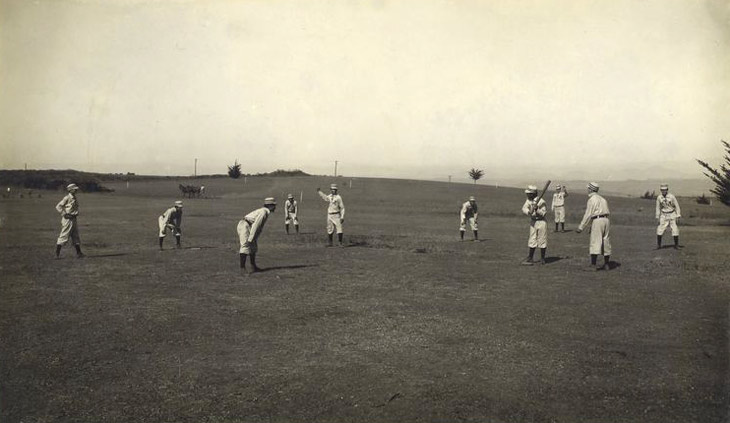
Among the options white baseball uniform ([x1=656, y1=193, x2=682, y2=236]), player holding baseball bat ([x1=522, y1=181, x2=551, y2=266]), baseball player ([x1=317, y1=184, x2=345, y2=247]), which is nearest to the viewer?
player holding baseball bat ([x1=522, y1=181, x2=551, y2=266])

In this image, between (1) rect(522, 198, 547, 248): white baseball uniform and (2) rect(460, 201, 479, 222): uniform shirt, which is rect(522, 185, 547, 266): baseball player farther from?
(2) rect(460, 201, 479, 222): uniform shirt

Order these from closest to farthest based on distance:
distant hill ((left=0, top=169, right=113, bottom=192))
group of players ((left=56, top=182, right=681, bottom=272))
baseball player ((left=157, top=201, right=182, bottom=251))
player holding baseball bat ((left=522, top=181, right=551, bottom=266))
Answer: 1. group of players ((left=56, top=182, right=681, bottom=272))
2. player holding baseball bat ((left=522, top=181, right=551, bottom=266))
3. baseball player ((left=157, top=201, right=182, bottom=251))
4. distant hill ((left=0, top=169, right=113, bottom=192))

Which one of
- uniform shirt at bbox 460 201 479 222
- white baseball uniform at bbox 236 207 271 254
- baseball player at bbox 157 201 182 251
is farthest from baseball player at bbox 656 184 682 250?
baseball player at bbox 157 201 182 251

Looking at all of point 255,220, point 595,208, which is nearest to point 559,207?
point 595,208

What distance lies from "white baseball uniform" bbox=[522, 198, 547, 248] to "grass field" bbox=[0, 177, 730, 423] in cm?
82

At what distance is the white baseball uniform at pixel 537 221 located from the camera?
13.5m

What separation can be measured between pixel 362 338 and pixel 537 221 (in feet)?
26.5

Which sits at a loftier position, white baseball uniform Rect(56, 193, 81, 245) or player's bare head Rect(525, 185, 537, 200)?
player's bare head Rect(525, 185, 537, 200)

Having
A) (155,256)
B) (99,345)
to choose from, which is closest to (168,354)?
(99,345)

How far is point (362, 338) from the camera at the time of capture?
23.8 ft

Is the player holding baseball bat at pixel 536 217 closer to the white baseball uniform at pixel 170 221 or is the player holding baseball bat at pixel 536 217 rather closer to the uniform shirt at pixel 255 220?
the uniform shirt at pixel 255 220

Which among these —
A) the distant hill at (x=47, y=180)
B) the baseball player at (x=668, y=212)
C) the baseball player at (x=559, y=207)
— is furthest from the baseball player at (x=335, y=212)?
the distant hill at (x=47, y=180)

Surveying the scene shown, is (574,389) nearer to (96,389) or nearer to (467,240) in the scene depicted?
(96,389)

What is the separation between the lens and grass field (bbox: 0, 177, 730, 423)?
514cm
